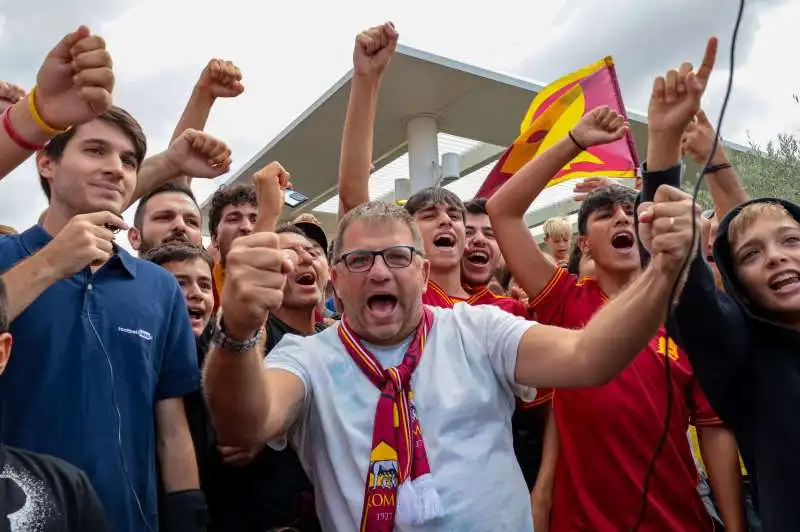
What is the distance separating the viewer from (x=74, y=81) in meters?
1.99

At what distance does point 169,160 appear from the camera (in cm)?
299

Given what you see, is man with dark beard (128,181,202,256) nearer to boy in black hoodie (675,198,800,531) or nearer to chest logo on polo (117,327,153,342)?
chest logo on polo (117,327,153,342)

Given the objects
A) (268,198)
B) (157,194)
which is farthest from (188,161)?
(268,198)

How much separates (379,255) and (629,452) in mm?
1237

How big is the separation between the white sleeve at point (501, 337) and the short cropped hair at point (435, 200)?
1483 mm

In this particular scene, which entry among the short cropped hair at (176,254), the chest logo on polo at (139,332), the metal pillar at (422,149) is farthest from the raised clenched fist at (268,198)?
the metal pillar at (422,149)

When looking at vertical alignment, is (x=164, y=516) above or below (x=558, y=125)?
below

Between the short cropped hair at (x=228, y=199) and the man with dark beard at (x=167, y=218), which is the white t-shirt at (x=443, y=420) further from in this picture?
the short cropped hair at (x=228, y=199)

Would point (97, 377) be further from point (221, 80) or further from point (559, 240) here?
point (559, 240)

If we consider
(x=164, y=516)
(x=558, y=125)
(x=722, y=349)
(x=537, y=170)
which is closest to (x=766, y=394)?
(x=722, y=349)

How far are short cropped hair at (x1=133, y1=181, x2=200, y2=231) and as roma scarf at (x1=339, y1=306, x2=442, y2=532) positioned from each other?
6.43 feet

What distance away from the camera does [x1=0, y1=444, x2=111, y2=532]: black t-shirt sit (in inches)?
63.9

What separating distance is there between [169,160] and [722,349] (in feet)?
7.37

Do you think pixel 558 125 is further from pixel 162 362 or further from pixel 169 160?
pixel 162 362
